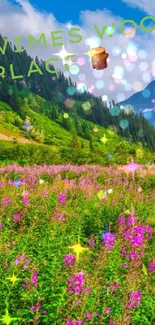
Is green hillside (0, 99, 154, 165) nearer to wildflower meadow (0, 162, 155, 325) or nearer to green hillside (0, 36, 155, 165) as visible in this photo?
green hillside (0, 36, 155, 165)

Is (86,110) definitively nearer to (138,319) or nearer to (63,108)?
(63,108)

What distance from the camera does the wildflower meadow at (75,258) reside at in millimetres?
3963

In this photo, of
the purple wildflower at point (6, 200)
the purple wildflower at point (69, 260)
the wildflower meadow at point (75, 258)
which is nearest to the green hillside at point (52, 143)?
the wildflower meadow at point (75, 258)

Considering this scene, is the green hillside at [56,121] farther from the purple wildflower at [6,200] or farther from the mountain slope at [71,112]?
the purple wildflower at [6,200]

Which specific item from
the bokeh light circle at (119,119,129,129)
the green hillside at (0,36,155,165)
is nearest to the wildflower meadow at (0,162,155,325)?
the green hillside at (0,36,155,165)

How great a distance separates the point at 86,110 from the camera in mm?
196250

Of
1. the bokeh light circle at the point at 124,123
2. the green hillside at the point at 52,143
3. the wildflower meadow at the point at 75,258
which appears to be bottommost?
the wildflower meadow at the point at 75,258

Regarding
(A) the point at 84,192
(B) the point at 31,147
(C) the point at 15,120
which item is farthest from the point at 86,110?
(A) the point at 84,192

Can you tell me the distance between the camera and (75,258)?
186 inches

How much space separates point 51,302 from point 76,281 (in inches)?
20.6

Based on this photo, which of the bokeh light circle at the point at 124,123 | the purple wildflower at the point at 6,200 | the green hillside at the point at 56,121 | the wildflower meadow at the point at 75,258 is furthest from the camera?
the bokeh light circle at the point at 124,123

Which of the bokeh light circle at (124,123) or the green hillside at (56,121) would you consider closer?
the green hillside at (56,121)

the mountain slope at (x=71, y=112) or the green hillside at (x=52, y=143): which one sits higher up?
the mountain slope at (x=71, y=112)

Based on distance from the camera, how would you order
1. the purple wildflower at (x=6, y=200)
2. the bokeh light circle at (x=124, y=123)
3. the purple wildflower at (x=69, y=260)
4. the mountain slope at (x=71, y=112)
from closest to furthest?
the purple wildflower at (x=69, y=260) < the purple wildflower at (x=6, y=200) < the mountain slope at (x=71, y=112) < the bokeh light circle at (x=124, y=123)
